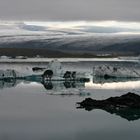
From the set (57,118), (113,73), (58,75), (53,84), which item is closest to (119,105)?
(57,118)

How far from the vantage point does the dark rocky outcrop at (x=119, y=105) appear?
46.3 ft

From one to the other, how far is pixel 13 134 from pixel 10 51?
190 ft

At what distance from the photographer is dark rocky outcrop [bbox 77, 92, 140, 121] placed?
14102mm

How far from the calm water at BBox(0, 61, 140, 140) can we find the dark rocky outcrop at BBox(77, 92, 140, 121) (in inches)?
13.6

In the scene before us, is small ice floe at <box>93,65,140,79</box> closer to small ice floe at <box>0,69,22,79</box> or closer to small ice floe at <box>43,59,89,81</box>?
small ice floe at <box>43,59,89,81</box>

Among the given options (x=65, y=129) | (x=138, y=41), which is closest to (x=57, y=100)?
(x=65, y=129)

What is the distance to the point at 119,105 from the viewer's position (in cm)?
1499

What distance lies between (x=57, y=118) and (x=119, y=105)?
252 cm

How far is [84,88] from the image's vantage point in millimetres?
19656

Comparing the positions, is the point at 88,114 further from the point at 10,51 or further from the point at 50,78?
the point at 10,51

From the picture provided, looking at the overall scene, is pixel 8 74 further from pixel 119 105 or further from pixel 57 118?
pixel 57 118

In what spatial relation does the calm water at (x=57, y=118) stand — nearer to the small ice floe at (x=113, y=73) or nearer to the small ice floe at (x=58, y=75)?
the small ice floe at (x=58, y=75)

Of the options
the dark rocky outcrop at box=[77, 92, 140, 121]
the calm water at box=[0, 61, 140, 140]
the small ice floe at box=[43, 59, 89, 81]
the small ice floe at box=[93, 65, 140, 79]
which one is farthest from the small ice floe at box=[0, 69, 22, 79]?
the dark rocky outcrop at box=[77, 92, 140, 121]

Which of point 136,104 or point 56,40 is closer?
point 136,104
